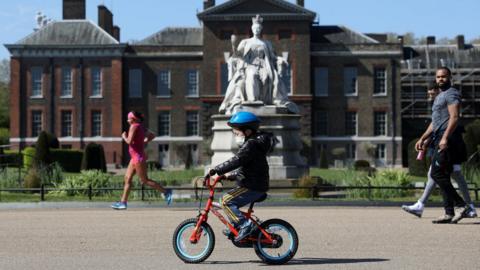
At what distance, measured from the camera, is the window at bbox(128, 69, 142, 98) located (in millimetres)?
65125

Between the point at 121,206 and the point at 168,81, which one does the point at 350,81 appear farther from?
the point at 121,206

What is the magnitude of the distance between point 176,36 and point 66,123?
33.8ft

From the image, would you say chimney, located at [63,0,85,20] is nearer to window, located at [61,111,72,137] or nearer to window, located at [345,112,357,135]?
window, located at [61,111,72,137]

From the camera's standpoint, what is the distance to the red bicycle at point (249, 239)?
8859mm

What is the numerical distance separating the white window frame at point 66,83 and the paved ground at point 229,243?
50156 mm

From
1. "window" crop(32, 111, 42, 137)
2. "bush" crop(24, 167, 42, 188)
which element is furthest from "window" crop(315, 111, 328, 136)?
"bush" crop(24, 167, 42, 188)

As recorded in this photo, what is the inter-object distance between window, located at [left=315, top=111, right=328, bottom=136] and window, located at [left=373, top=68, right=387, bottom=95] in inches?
152

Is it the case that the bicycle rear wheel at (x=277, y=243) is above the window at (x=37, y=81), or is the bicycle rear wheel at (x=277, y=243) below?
below

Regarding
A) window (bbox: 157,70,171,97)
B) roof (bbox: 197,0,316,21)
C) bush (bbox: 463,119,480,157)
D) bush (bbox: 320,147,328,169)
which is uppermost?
roof (bbox: 197,0,316,21)

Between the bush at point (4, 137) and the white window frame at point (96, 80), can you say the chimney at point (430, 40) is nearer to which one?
the white window frame at point (96, 80)

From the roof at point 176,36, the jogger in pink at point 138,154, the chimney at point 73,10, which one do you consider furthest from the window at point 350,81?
the jogger in pink at point 138,154

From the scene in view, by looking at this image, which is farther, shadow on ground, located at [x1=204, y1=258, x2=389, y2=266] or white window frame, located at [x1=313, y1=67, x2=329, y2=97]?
white window frame, located at [x1=313, y1=67, x2=329, y2=97]

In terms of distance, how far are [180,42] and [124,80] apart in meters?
5.41

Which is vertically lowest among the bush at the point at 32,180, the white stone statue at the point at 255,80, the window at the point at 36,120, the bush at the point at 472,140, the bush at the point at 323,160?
the bush at the point at 323,160
